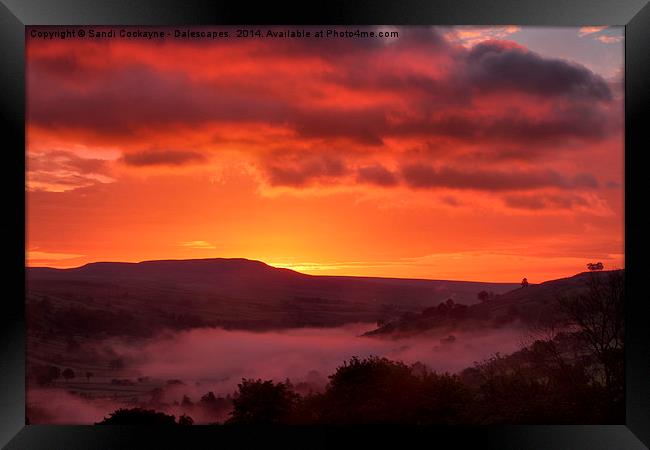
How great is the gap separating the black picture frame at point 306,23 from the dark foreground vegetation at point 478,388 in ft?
4.02

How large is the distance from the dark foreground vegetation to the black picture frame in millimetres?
1225

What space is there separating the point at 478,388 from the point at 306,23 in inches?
204

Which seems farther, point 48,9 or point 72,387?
point 72,387

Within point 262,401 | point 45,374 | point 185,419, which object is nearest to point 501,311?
point 262,401

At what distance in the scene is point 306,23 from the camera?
656 centimetres

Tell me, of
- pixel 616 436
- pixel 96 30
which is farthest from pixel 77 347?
pixel 616 436

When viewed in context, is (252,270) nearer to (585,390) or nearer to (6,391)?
(6,391)

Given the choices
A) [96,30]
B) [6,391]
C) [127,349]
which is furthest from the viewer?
[127,349]

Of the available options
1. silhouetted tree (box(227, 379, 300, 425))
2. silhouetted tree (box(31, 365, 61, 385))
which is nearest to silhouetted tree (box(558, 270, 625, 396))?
silhouetted tree (box(227, 379, 300, 425))

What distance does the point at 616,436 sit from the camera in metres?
6.53

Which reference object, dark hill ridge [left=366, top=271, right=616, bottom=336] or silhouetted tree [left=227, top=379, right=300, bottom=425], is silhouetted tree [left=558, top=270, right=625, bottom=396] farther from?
silhouetted tree [left=227, top=379, right=300, bottom=425]

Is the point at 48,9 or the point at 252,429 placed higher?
the point at 48,9

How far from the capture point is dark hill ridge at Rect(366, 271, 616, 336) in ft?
26.2

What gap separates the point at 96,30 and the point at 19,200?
2.33m
